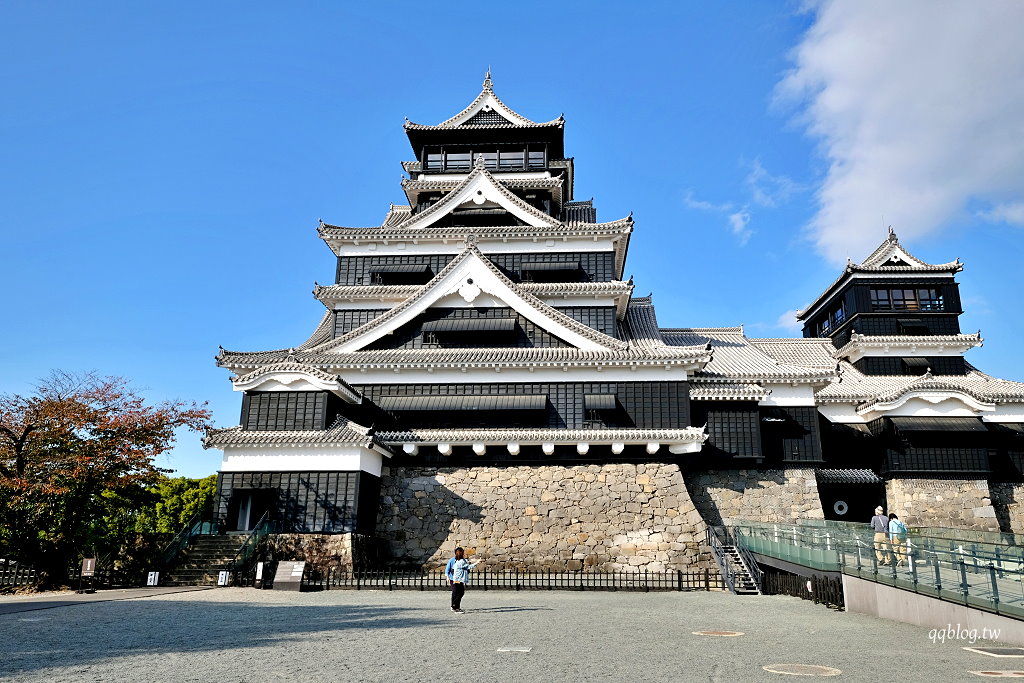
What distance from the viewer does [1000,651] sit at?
947 centimetres

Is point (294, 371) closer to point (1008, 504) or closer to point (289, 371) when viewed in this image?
point (289, 371)

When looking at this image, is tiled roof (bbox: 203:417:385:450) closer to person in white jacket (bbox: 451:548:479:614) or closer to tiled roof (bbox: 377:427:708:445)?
tiled roof (bbox: 377:427:708:445)

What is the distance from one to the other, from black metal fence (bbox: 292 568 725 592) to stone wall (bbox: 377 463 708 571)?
1.13 metres

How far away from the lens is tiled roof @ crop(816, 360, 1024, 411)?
28.8 metres

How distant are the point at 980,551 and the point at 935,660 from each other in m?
2.95

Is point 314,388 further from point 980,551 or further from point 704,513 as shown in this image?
point 980,551

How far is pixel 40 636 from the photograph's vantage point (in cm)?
1055

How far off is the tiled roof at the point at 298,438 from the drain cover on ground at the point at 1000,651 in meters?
15.9

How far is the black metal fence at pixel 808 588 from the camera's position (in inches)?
582

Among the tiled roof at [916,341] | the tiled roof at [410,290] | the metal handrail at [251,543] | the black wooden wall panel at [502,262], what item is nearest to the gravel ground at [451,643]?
the metal handrail at [251,543]

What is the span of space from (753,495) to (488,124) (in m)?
22.2

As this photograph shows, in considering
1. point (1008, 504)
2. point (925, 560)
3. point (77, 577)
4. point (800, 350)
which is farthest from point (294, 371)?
point (1008, 504)

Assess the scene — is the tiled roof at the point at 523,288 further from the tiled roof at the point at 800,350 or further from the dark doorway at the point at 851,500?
the dark doorway at the point at 851,500

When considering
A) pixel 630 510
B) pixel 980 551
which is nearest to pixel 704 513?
pixel 630 510
